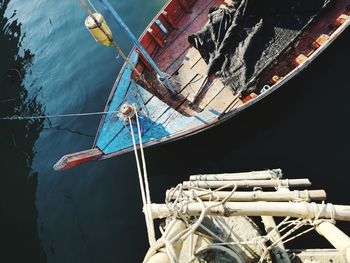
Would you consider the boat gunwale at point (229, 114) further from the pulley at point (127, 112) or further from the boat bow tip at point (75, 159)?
the pulley at point (127, 112)

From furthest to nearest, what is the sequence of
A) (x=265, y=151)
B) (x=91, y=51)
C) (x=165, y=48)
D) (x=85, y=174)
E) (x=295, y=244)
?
(x=91, y=51) → (x=165, y=48) → (x=85, y=174) → (x=265, y=151) → (x=295, y=244)

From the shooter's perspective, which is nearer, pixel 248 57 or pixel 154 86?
pixel 248 57

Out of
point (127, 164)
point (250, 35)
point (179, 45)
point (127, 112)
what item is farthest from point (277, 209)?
point (179, 45)

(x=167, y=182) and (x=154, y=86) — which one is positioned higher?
(x=154, y=86)

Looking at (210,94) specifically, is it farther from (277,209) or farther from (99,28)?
(277,209)

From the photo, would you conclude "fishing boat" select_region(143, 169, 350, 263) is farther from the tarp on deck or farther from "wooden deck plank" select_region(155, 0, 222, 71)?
"wooden deck plank" select_region(155, 0, 222, 71)

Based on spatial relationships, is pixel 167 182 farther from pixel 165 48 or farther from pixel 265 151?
→ pixel 165 48

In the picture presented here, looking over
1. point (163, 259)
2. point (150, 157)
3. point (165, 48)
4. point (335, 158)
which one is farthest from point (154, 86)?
point (163, 259)
